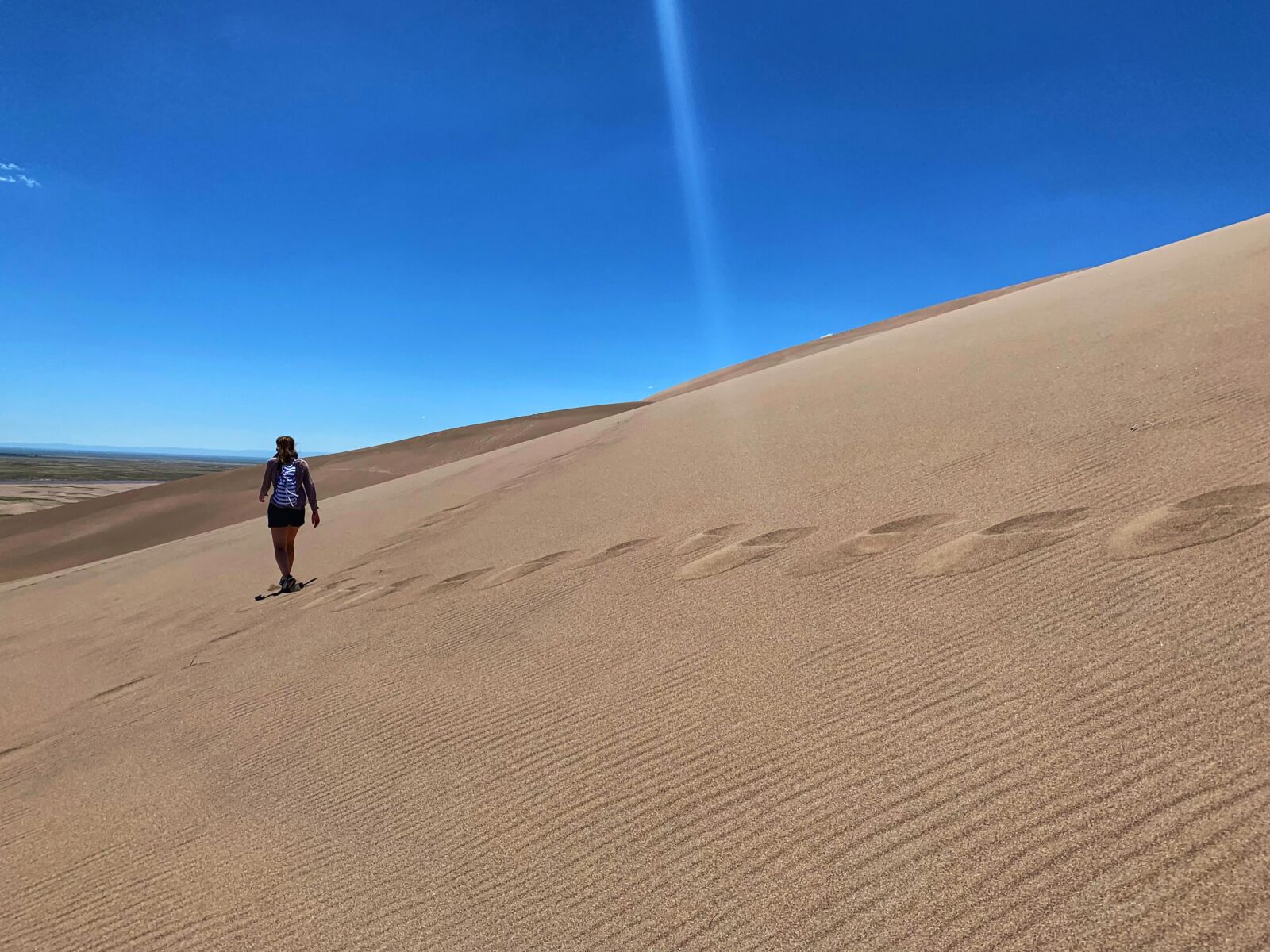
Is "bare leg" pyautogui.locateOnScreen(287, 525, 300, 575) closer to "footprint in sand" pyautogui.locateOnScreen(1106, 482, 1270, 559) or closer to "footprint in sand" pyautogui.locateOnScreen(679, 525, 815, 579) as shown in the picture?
"footprint in sand" pyautogui.locateOnScreen(679, 525, 815, 579)

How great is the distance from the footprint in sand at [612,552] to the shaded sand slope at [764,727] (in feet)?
0.14

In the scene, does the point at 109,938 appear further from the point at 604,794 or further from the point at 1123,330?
the point at 1123,330

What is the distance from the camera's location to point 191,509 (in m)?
20.5

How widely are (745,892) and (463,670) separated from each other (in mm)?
2115

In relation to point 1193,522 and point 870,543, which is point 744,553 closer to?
point 870,543

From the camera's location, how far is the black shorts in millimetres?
6699

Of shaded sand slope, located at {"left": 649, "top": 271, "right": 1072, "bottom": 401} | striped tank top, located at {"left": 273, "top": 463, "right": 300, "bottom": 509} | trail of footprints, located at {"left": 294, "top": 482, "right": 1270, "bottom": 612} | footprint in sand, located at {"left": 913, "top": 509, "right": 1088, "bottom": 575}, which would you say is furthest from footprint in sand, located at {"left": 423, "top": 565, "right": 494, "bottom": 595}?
shaded sand slope, located at {"left": 649, "top": 271, "right": 1072, "bottom": 401}

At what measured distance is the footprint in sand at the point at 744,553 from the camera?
3945mm

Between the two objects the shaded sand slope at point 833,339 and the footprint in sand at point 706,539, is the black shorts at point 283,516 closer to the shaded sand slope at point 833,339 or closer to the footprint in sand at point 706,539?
the footprint in sand at point 706,539

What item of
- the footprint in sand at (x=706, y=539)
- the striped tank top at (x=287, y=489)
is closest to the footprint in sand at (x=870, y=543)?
the footprint in sand at (x=706, y=539)

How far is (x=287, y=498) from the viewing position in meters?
6.76

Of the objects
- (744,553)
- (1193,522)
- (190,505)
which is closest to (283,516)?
(744,553)

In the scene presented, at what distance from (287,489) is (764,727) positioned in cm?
598

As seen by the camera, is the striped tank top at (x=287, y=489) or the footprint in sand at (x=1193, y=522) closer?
the footprint in sand at (x=1193, y=522)
